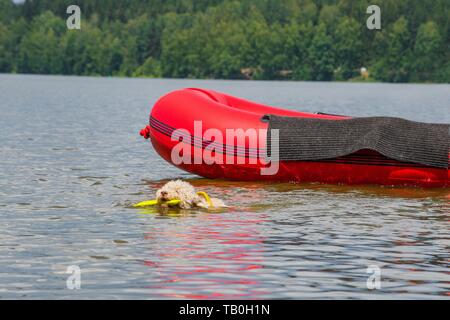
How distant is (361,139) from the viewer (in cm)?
1716

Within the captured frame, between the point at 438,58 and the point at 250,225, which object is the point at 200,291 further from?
the point at 438,58

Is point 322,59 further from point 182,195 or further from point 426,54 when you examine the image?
point 182,195

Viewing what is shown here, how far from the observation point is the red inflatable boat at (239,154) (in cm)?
1730

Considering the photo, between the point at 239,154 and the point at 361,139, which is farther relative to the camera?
the point at 239,154

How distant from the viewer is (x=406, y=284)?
1063 cm

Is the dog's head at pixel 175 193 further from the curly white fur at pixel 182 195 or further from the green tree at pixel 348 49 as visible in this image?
the green tree at pixel 348 49

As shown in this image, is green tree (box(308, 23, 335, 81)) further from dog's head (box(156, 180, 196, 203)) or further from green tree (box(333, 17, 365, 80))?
dog's head (box(156, 180, 196, 203))

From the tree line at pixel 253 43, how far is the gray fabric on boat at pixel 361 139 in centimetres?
11435

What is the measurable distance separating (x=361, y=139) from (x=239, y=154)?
199cm

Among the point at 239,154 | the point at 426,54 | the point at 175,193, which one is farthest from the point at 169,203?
the point at 426,54

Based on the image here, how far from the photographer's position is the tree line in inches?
5310

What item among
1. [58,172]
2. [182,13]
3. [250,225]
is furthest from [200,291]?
[182,13]

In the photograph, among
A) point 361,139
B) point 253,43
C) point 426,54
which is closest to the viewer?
point 361,139
